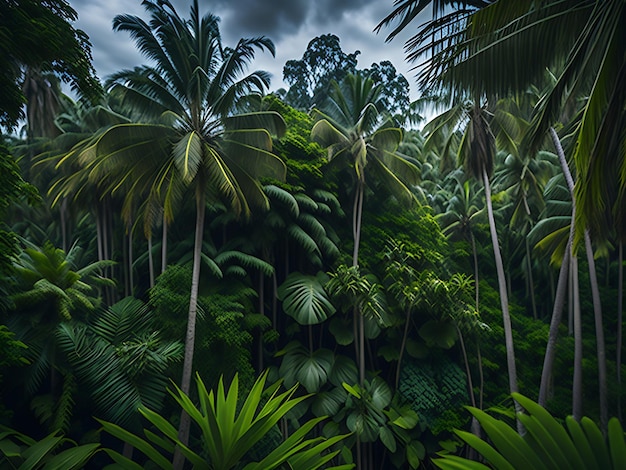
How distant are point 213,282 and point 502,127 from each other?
31.0ft

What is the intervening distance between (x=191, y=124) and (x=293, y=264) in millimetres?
5433

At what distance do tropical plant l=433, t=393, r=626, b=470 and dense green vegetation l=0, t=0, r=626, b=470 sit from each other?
1 cm

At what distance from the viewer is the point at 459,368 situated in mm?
10586

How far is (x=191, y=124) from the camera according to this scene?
324 inches

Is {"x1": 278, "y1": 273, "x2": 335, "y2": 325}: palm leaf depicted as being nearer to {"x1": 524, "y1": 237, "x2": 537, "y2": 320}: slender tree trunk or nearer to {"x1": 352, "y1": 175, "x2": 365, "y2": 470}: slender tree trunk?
{"x1": 352, "y1": 175, "x2": 365, "y2": 470}: slender tree trunk

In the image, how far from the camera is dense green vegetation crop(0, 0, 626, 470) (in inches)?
137

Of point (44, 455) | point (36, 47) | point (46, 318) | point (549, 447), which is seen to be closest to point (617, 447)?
point (549, 447)

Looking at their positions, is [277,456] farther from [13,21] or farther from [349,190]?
Answer: [349,190]

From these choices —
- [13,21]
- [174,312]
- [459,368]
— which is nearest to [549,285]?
[459,368]

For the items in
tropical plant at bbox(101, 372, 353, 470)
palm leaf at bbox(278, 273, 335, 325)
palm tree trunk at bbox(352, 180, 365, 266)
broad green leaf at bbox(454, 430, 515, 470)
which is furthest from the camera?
palm tree trunk at bbox(352, 180, 365, 266)

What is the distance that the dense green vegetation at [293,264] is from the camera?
11.4 ft

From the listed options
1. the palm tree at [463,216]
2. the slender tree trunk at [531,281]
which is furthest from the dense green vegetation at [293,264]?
the palm tree at [463,216]

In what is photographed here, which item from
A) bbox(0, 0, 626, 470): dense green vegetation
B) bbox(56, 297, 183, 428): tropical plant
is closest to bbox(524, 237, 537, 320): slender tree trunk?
bbox(0, 0, 626, 470): dense green vegetation

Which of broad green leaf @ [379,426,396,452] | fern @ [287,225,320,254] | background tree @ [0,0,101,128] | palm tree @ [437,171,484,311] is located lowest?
broad green leaf @ [379,426,396,452]
